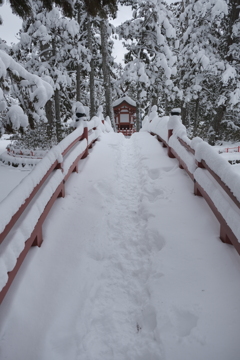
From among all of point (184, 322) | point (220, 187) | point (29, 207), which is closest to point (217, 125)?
point (220, 187)

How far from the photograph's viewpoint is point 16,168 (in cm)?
1255

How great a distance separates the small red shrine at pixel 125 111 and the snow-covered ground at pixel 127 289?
2729 cm

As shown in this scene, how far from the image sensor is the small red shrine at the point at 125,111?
30.1 m

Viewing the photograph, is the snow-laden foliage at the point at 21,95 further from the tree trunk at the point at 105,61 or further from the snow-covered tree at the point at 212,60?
the tree trunk at the point at 105,61

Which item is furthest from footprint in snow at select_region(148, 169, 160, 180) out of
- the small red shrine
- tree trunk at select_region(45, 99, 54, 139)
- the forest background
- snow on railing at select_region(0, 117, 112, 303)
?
the small red shrine

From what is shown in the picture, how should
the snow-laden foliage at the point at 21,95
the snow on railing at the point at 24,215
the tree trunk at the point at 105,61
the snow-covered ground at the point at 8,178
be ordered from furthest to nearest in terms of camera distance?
the tree trunk at the point at 105,61
the snow-covered ground at the point at 8,178
the snow-laden foliage at the point at 21,95
the snow on railing at the point at 24,215

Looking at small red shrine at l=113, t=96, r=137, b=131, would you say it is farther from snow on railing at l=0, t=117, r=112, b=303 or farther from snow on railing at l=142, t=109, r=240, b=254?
snow on railing at l=0, t=117, r=112, b=303

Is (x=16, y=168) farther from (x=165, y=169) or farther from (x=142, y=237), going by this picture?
(x=142, y=237)

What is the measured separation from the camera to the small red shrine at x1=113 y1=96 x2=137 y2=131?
3008 cm

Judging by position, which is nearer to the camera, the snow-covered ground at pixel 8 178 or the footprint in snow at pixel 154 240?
the footprint in snow at pixel 154 240

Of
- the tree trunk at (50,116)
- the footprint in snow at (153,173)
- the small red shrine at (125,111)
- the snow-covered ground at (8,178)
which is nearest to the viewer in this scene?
the footprint in snow at (153,173)

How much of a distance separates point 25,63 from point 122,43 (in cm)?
818

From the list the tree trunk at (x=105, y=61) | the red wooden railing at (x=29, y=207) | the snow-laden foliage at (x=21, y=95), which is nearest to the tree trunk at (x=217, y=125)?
the tree trunk at (x=105, y=61)

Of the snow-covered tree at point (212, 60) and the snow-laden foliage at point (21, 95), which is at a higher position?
the snow-covered tree at point (212, 60)
